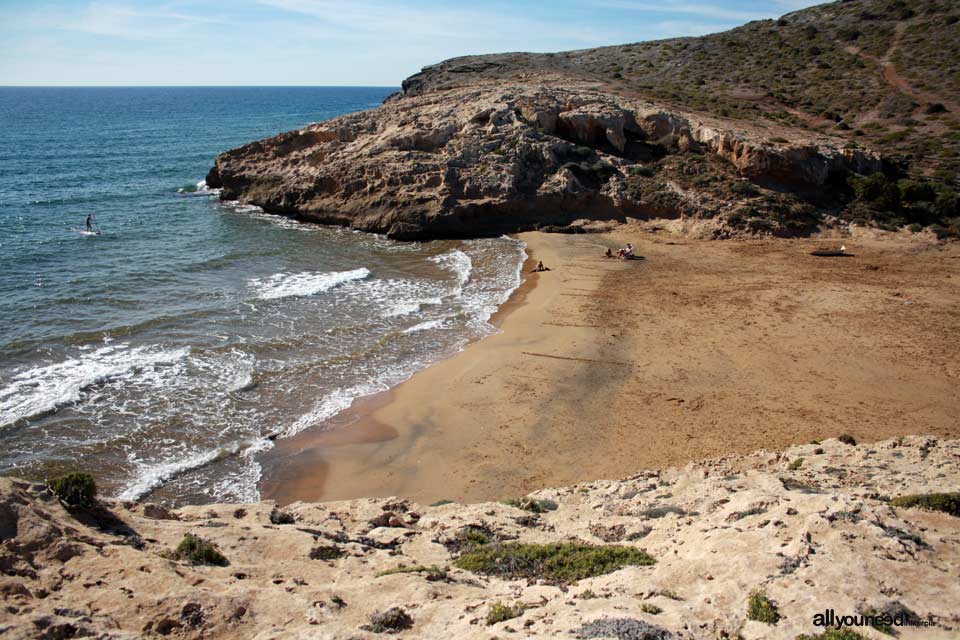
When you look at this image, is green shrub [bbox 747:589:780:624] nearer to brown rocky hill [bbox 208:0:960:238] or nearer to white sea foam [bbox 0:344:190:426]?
white sea foam [bbox 0:344:190:426]

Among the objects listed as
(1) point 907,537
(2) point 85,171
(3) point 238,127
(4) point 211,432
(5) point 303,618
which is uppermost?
(3) point 238,127

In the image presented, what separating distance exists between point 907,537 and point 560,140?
105ft

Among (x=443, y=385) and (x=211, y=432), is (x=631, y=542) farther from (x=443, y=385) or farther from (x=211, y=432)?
(x=211, y=432)

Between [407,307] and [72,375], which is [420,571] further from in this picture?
[407,307]

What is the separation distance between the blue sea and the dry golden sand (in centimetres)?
154

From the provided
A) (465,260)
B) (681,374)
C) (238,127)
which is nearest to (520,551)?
(681,374)

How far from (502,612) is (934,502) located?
258 inches

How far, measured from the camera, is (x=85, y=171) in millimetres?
49344

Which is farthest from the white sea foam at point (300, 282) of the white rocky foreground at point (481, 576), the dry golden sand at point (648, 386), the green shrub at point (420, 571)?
the green shrub at point (420, 571)

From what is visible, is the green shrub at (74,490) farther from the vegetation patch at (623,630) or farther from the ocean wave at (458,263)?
the ocean wave at (458,263)

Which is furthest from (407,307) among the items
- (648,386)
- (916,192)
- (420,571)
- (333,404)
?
(916,192)

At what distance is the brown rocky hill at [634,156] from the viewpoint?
108ft

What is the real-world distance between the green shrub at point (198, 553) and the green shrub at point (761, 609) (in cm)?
641

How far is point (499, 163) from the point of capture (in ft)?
115
